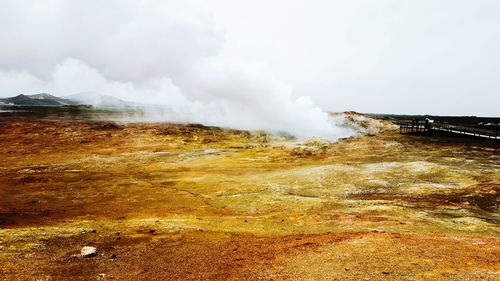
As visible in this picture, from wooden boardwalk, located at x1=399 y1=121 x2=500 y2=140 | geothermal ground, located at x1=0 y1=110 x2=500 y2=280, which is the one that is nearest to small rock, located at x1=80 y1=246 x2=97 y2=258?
geothermal ground, located at x1=0 y1=110 x2=500 y2=280

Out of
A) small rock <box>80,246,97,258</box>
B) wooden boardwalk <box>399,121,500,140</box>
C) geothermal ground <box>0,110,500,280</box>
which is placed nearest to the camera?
geothermal ground <box>0,110,500,280</box>

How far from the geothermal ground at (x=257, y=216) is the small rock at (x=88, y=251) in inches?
6.2

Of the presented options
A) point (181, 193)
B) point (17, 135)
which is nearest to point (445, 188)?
point (181, 193)

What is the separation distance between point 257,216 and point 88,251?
8794 millimetres

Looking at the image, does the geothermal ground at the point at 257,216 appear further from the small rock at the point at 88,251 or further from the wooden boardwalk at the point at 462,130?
the wooden boardwalk at the point at 462,130

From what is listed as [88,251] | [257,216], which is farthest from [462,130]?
[88,251]

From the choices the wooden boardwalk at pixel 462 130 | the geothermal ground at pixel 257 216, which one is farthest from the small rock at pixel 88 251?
the wooden boardwalk at pixel 462 130

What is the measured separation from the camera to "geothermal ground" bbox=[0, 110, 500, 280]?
37.7 feet

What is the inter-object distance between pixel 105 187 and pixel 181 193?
679 cm

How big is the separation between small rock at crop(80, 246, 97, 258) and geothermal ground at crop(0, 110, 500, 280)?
0.51 ft

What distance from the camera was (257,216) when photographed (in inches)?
760

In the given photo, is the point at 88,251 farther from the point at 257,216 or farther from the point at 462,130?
the point at 462,130

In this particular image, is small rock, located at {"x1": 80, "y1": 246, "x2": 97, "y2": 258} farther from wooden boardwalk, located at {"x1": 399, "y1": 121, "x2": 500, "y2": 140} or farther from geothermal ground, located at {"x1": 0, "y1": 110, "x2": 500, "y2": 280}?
wooden boardwalk, located at {"x1": 399, "y1": 121, "x2": 500, "y2": 140}

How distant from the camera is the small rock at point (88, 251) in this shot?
1291cm
